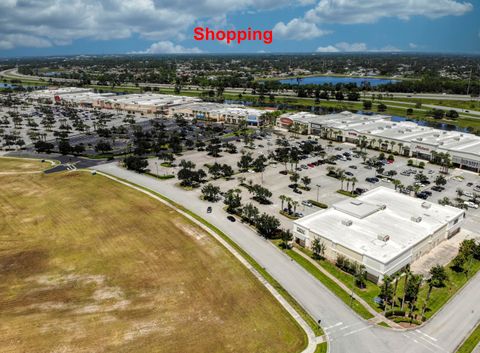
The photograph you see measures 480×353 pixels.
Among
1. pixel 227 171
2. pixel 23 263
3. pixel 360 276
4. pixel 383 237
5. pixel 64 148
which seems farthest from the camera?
pixel 64 148

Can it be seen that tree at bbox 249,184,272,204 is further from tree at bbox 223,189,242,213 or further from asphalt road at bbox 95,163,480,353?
asphalt road at bbox 95,163,480,353

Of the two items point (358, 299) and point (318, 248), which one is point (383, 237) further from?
point (358, 299)

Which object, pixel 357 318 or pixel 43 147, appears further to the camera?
pixel 43 147

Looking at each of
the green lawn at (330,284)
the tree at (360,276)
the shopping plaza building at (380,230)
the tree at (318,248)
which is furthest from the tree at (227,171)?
the tree at (360,276)

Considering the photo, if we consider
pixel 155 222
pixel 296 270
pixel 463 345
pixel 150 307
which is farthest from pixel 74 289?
pixel 463 345

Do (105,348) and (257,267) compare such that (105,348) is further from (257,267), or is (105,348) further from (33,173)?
(33,173)

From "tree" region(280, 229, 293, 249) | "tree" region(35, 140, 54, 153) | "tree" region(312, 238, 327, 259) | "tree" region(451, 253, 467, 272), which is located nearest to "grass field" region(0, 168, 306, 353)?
"tree" region(280, 229, 293, 249)

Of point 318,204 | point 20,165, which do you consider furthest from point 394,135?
point 20,165
